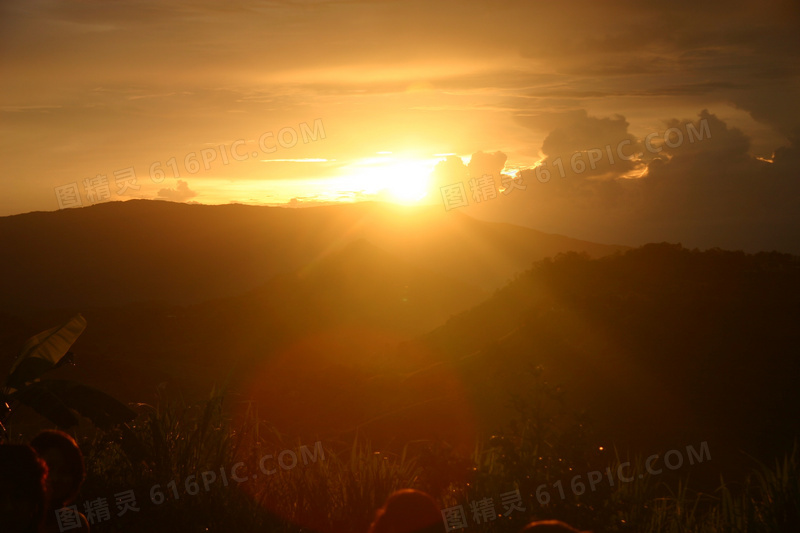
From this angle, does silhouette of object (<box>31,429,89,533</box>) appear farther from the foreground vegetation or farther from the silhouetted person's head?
the foreground vegetation

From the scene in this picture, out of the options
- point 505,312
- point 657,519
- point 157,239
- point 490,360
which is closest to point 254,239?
point 157,239

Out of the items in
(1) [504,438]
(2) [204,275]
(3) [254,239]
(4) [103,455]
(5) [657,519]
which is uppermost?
(3) [254,239]

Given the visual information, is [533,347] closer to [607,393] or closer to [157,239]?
[607,393]

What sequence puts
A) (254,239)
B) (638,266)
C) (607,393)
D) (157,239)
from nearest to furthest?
(607,393)
(638,266)
(157,239)
(254,239)

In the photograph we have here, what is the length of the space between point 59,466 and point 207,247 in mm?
43786

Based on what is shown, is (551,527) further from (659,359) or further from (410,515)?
(659,359)

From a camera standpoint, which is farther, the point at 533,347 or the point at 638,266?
the point at 638,266

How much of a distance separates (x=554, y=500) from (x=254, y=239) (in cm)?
4630

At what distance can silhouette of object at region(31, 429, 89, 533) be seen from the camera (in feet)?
12.1

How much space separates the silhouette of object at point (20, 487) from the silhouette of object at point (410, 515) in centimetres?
179

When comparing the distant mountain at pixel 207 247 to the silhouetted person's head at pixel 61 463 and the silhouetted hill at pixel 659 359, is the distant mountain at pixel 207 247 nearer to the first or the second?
the silhouetted hill at pixel 659 359

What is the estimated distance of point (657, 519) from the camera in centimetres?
425

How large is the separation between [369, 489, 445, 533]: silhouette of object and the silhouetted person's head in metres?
2.26

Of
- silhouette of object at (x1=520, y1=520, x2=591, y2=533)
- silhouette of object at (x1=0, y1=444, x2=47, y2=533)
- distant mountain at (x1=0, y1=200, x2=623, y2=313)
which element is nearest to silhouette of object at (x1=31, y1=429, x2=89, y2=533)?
silhouette of object at (x1=0, y1=444, x2=47, y2=533)
